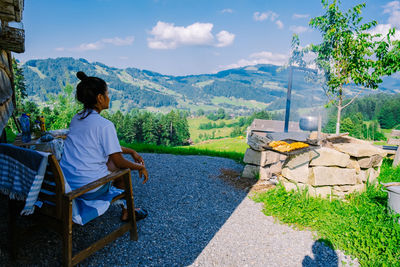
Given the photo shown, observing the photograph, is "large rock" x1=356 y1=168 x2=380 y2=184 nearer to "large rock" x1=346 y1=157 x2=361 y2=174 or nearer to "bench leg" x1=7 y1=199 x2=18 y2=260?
"large rock" x1=346 y1=157 x2=361 y2=174

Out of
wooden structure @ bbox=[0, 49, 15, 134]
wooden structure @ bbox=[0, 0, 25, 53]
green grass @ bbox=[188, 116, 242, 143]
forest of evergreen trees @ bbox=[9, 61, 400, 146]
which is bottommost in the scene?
green grass @ bbox=[188, 116, 242, 143]

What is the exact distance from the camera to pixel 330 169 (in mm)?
4312

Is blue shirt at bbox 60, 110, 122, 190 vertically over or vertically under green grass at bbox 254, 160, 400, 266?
over

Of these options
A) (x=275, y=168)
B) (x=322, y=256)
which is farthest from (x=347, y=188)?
(x=322, y=256)

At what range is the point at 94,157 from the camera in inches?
94.7

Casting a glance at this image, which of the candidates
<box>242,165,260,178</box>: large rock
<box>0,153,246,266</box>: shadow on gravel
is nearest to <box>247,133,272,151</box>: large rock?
<box>242,165,260,178</box>: large rock

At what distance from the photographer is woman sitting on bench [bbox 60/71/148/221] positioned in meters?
2.34

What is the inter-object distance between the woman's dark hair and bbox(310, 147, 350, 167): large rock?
3.62 m

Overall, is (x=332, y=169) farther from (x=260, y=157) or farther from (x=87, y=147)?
(x=87, y=147)

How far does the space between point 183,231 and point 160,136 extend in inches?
2441

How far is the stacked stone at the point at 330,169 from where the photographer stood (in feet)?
14.1

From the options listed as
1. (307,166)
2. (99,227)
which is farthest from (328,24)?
(99,227)

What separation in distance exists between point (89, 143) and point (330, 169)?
12.7 feet

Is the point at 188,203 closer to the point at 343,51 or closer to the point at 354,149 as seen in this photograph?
the point at 354,149
